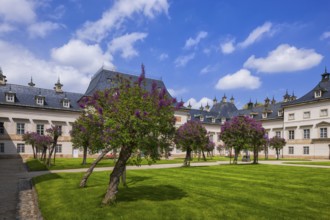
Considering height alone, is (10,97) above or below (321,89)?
below

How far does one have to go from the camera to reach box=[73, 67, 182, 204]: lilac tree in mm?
8742

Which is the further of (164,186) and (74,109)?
(74,109)

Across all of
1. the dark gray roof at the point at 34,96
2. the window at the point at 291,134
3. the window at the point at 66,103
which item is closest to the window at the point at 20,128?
the dark gray roof at the point at 34,96

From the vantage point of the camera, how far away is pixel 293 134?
2125 inches

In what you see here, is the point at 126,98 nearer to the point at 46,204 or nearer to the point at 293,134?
the point at 46,204

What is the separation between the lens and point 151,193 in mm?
11930

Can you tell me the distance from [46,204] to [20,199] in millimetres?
2382

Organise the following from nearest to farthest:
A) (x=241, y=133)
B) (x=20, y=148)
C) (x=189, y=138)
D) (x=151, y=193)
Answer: (x=151, y=193) < (x=189, y=138) < (x=241, y=133) < (x=20, y=148)

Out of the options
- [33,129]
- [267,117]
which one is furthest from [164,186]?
[267,117]

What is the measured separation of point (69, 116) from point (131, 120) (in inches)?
1696

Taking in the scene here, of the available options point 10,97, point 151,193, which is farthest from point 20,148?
point 151,193

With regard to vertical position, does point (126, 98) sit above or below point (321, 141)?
above

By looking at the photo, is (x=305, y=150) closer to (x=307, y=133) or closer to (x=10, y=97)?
(x=307, y=133)

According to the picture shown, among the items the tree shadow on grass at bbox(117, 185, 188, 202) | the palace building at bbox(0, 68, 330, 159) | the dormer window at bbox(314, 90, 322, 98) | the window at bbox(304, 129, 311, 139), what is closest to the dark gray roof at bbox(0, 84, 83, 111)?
the palace building at bbox(0, 68, 330, 159)
